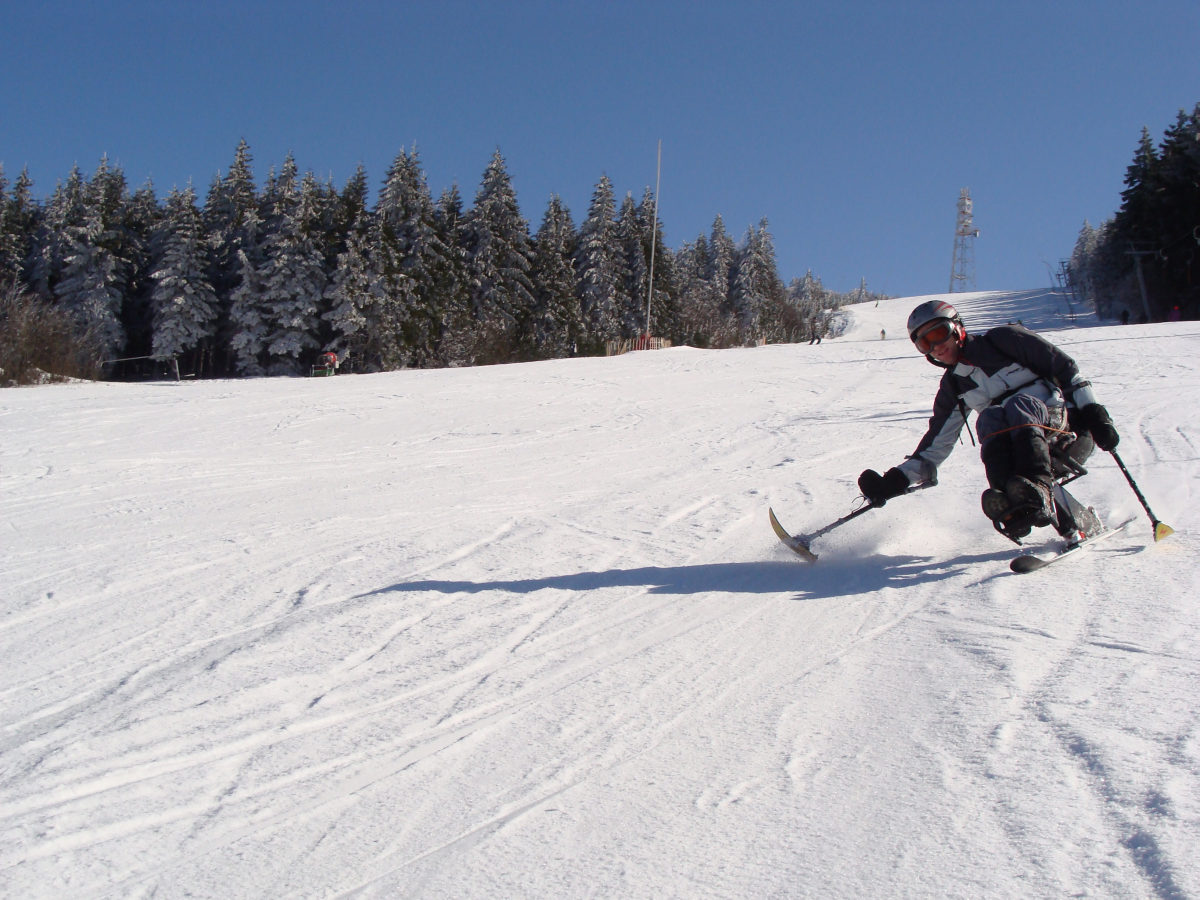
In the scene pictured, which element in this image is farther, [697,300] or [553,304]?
[697,300]

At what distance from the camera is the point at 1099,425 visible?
4.36m

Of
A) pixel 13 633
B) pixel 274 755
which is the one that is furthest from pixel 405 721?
pixel 13 633

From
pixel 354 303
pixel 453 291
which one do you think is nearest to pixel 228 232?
pixel 354 303

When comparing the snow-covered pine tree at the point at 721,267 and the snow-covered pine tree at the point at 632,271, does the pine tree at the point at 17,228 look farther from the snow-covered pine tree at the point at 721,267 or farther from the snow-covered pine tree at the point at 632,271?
the snow-covered pine tree at the point at 721,267

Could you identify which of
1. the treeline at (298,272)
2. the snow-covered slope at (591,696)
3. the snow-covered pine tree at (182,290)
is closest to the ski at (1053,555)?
the snow-covered slope at (591,696)

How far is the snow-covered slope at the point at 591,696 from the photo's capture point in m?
2.04

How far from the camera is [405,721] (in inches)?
115

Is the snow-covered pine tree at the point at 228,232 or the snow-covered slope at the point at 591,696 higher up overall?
the snow-covered pine tree at the point at 228,232

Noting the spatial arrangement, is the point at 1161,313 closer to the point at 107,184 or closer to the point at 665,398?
the point at 665,398

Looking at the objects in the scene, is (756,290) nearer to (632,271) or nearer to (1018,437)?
(632,271)

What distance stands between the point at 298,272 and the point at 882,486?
155ft

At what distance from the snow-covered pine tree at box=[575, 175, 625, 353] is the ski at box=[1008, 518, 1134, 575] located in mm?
55271

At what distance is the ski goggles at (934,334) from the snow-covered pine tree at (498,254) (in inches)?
1893

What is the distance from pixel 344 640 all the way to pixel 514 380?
13.9 metres
